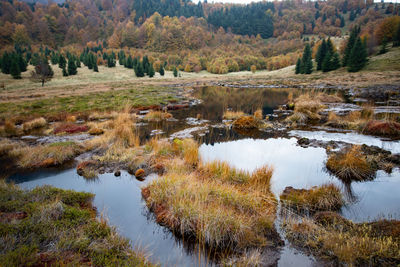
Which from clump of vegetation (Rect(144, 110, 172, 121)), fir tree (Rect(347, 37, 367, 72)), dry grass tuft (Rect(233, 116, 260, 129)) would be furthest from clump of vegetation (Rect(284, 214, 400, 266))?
fir tree (Rect(347, 37, 367, 72))

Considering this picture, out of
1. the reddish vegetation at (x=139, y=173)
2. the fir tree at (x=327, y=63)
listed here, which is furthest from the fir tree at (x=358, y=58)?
the reddish vegetation at (x=139, y=173)

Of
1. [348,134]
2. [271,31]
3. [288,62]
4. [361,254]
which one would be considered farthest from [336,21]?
[361,254]

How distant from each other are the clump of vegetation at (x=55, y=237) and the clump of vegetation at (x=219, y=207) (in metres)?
1.23

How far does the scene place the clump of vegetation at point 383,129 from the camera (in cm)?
1078

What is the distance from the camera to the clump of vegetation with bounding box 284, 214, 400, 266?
346 cm

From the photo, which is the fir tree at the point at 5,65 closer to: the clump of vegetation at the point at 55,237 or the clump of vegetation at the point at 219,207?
the clump of vegetation at the point at 55,237

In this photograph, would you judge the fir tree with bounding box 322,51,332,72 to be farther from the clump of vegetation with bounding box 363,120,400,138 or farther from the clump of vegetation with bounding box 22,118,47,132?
the clump of vegetation with bounding box 22,118,47,132

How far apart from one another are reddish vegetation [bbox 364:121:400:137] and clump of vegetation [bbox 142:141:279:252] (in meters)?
8.40

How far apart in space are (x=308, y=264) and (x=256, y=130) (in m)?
10.1

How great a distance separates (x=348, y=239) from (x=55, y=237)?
531 centimetres

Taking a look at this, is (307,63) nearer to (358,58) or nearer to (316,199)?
(358,58)

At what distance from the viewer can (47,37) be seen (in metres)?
150

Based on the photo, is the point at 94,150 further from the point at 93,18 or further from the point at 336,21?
the point at 93,18

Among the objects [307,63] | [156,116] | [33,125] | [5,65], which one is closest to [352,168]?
[156,116]
